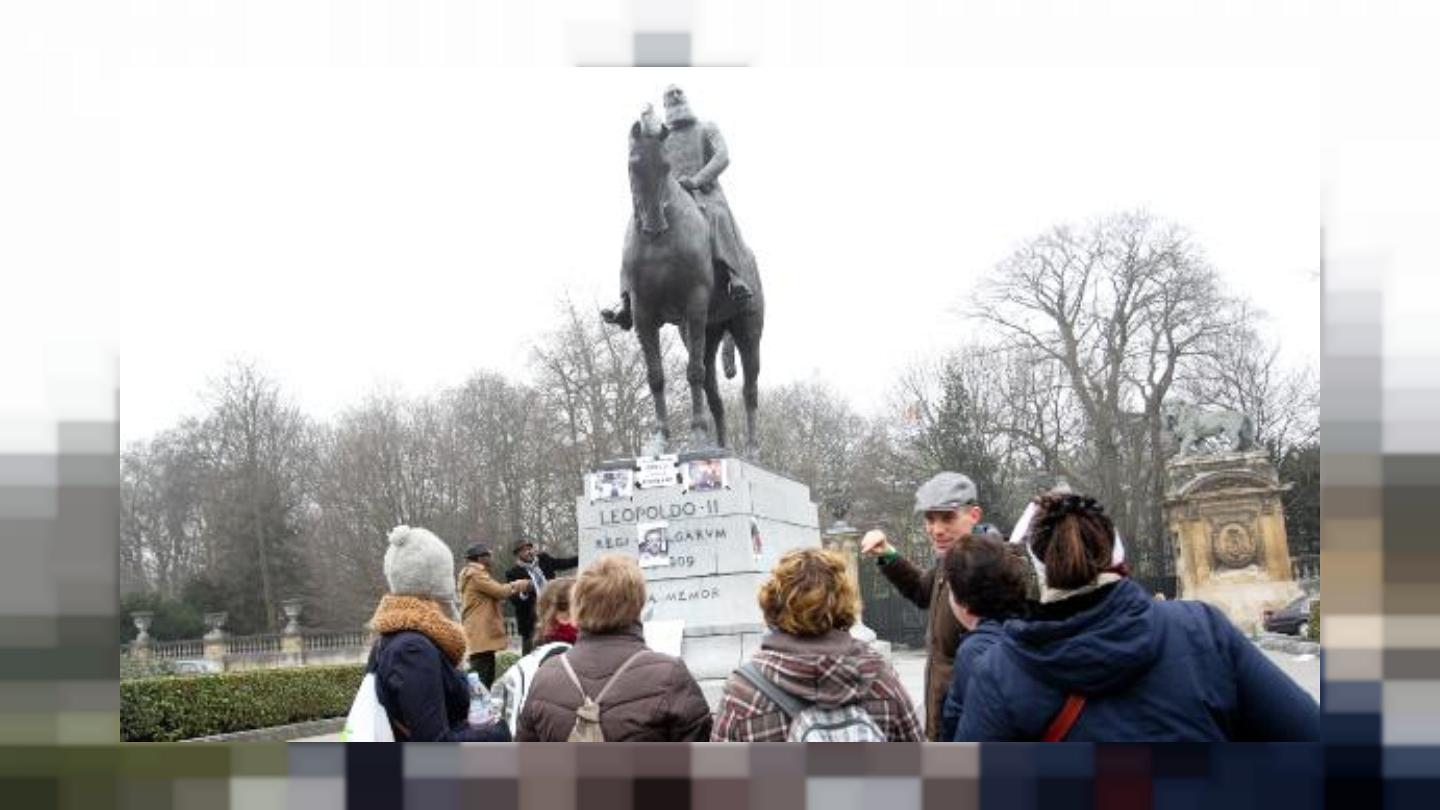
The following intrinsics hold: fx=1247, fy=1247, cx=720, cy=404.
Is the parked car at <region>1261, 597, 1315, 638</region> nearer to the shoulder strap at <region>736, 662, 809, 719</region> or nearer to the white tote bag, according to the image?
the shoulder strap at <region>736, 662, 809, 719</region>

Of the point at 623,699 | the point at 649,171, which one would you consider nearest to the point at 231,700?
the point at 649,171

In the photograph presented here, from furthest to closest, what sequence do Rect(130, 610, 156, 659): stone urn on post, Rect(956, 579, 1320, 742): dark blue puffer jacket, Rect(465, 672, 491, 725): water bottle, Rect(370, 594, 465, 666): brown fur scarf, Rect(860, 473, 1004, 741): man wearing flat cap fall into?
Rect(130, 610, 156, 659): stone urn on post → Rect(860, 473, 1004, 741): man wearing flat cap → Rect(465, 672, 491, 725): water bottle → Rect(370, 594, 465, 666): brown fur scarf → Rect(956, 579, 1320, 742): dark blue puffer jacket

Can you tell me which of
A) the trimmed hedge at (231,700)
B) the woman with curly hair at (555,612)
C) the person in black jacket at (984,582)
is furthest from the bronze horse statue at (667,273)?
the person in black jacket at (984,582)

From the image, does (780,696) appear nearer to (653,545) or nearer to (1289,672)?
(653,545)

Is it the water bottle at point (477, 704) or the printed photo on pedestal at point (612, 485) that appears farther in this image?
the printed photo on pedestal at point (612, 485)

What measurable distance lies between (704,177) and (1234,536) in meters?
19.9

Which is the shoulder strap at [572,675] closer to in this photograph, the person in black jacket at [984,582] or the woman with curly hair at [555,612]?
the person in black jacket at [984,582]

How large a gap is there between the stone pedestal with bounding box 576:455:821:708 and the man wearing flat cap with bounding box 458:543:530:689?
0.99 meters

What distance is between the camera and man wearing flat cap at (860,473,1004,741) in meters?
4.18

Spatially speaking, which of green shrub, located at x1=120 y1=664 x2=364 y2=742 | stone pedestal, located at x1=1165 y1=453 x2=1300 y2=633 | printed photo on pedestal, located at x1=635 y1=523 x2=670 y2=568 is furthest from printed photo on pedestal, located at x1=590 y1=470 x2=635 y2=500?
stone pedestal, located at x1=1165 y1=453 x2=1300 y2=633

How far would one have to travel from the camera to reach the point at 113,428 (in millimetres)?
2367

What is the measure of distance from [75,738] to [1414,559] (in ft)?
7.65

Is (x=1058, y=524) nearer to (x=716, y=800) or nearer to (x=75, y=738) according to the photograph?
(x=716, y=800)

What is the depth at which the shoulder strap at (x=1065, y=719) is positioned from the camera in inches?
105
